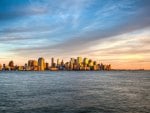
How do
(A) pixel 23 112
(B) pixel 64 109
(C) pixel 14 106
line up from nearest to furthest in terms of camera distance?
(A) pixel 23 112 → (B) pixel 64 109 → (C) pixel 14 106

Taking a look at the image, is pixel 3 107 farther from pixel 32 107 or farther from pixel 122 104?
pixel 122 104

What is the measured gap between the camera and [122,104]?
57.9 metres

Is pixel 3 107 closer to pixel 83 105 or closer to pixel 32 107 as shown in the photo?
pixel 32 107

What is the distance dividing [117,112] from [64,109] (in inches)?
396

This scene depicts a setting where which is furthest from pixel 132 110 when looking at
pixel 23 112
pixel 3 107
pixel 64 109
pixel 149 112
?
pixel 3 107

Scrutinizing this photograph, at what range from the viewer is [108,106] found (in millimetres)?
55250

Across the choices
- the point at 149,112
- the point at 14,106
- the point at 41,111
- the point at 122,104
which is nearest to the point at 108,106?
the point at 122,104

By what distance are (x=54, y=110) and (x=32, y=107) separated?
5503 mm

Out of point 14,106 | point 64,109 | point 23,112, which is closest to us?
point 23,112

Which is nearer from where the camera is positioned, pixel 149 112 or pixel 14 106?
pixel 149 112

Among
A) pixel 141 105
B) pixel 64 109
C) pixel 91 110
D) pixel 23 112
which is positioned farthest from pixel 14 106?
pixel 141 105

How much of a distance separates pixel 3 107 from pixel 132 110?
25411 millimetres

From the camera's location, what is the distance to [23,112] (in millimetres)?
48031

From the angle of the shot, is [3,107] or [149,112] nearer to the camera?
[149,112]
